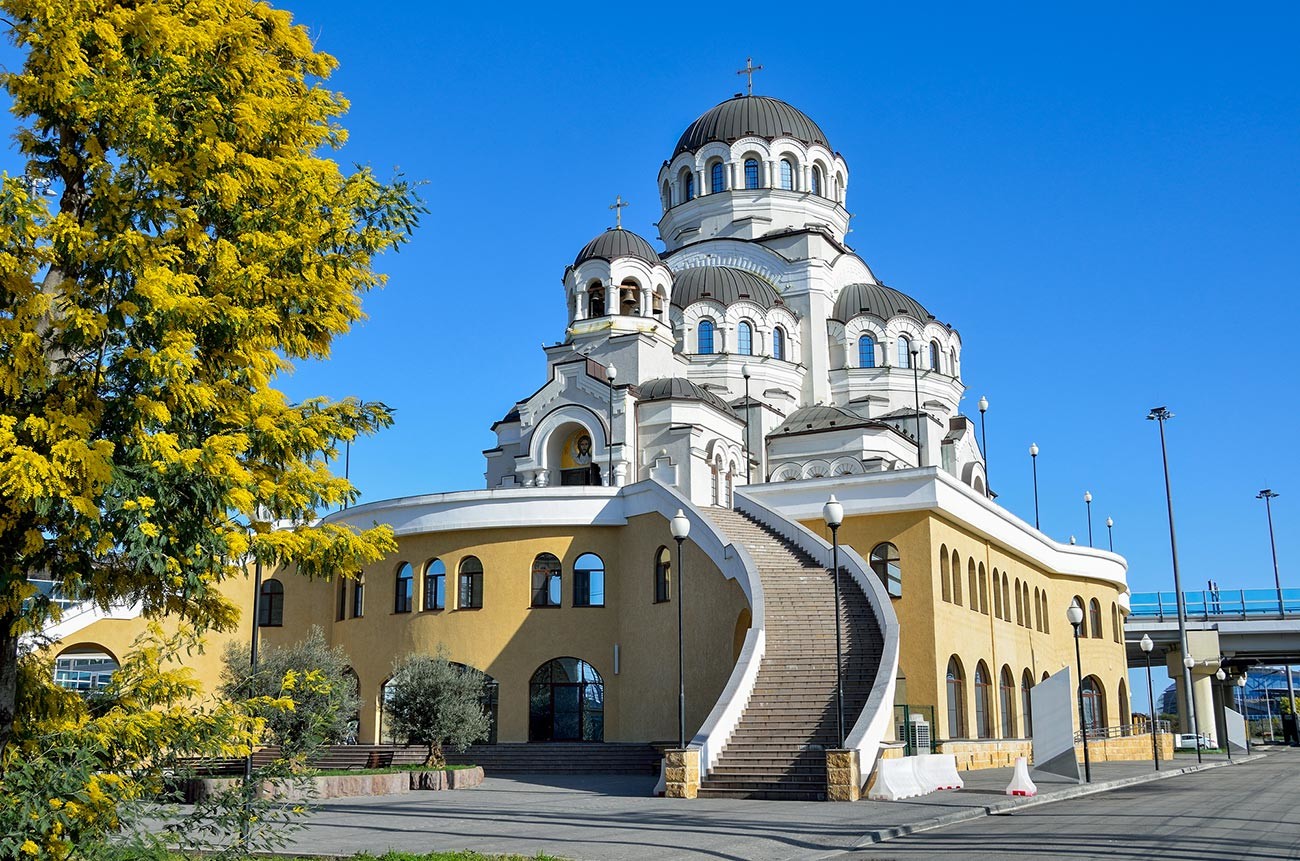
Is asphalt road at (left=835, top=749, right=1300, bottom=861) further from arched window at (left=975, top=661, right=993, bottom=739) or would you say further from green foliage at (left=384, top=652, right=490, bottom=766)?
green foliage at (left=384, top=652, right=490, bottom=766)

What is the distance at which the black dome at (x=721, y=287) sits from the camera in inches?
1815

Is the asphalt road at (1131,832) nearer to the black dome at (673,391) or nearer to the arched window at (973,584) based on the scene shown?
the arched window at (973,584)

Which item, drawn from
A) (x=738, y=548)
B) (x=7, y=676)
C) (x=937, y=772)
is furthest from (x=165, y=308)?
(x=738, y=548)

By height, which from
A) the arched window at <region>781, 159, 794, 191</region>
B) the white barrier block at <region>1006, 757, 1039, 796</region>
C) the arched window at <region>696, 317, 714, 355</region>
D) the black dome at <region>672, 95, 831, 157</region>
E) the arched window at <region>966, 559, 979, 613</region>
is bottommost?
the white barrier block at <region>1006, 757, 1039, 796</region>

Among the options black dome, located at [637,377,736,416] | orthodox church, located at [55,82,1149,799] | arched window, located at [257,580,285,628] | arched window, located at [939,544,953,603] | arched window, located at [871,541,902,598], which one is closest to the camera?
orthodox church, located at [55,82,1149,799]

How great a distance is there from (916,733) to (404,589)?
584 inches

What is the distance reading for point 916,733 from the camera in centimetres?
2170

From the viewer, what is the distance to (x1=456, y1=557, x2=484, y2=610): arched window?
3048 cm

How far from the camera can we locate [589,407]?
3934 centimetres

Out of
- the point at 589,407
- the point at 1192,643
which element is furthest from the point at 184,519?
the point at 1192,643

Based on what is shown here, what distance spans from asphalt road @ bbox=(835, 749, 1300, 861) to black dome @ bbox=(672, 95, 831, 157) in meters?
36.4

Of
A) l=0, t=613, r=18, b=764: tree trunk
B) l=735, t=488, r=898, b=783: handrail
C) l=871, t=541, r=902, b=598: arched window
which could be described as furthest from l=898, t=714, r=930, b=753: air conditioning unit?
l=0, t=613, r=18, b=764: tree trunk

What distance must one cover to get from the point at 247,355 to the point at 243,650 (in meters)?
18.5

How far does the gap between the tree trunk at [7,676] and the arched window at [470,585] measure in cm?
2030
